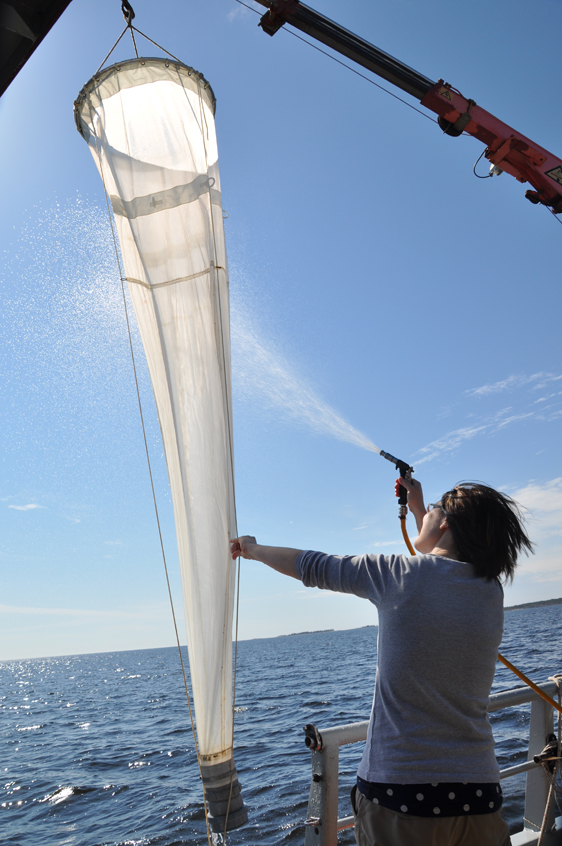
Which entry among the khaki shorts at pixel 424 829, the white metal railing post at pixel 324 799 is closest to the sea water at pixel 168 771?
the white metal railing post at pixel 324 799

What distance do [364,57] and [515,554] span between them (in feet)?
20.6

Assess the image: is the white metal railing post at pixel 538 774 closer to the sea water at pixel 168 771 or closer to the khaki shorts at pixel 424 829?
the khaki shorts at pixel 424 829

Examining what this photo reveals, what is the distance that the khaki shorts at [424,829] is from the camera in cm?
146

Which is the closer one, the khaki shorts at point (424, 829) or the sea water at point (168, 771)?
the khaki shorts at point (424, 829)

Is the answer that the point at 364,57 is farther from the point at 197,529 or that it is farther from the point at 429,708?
the point at 429,708

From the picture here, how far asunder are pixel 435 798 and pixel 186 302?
8.72 feet

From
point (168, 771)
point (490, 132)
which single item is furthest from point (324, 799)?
point (168, 771)

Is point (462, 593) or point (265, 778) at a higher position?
point (462, 593)

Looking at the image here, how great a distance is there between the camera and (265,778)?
10.2m

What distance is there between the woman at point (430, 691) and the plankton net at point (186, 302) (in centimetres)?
134

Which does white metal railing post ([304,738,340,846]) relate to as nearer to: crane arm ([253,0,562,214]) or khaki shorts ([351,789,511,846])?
khaki shorts ([351,789,511,846])

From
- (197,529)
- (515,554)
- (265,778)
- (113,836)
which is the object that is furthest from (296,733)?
(515,554)

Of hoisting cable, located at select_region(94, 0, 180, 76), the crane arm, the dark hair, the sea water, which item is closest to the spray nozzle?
the dark hair

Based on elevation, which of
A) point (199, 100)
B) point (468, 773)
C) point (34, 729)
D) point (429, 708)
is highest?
point (199, 100)
